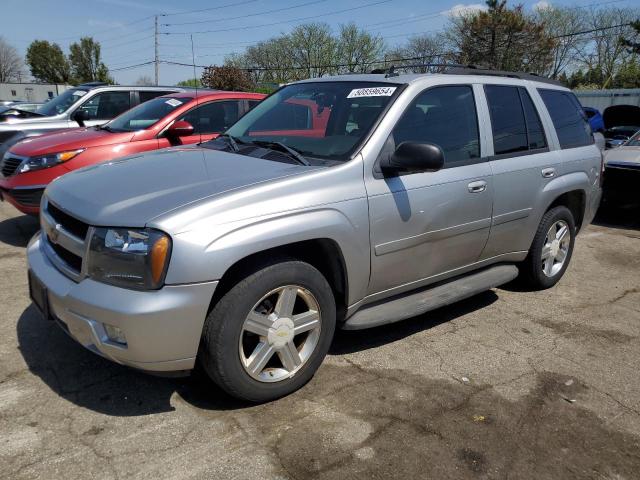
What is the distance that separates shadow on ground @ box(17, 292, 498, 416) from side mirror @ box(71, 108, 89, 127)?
505 centimetres

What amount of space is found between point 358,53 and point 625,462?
4997 cm

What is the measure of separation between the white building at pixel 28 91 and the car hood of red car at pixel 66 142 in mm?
54275

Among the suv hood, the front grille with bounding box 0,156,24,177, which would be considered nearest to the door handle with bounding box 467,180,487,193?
the suv hood

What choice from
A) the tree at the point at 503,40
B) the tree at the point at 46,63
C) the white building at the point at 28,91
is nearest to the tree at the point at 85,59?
the tree at the point at 46,63

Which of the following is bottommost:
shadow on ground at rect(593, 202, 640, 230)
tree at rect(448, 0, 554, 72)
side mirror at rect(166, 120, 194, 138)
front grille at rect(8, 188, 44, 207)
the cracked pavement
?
shadow on ground at rect(593, 202, 640, 230)

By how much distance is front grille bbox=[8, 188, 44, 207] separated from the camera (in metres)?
5.68

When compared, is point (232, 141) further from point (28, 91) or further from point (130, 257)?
point (28, 91)

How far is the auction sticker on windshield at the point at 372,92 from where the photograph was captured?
142 inches

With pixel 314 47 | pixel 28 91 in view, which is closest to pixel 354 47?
pixel 314 47

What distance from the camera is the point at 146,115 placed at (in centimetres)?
672

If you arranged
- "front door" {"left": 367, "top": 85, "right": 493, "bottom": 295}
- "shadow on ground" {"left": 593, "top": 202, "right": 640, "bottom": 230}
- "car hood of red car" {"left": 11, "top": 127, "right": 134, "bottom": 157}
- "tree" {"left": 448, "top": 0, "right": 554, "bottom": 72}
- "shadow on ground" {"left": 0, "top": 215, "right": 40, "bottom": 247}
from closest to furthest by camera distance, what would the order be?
"front door" {"left": 367, "top": 85, "right": 493, "bottom": 295} < "car hood of red car" {"left": 11, "top": 127, "right": 134, "bottom": 157} < "shadow on ground" {"left": 0, "top": 215, "right": 40, "bottom": 247} < "shadow on ground" {"left": 593, "top": 202, "right": 640, "bottom": 230} < "tree" {"left": 448, "top": 0, "right": 554, "bottom": 72}

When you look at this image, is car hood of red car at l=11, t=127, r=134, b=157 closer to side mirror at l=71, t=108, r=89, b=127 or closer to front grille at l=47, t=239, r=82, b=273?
side mirror at l=71, t=108, r=89, b=127

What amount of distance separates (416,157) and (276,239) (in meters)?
0.97

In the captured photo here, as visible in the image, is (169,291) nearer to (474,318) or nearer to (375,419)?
(375,419)
